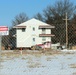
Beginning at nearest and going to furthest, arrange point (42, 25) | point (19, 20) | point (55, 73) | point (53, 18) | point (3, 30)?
point (3, 30) → point (55, 73) → point (42, 25) → point (53, 18) → point (19, 20)

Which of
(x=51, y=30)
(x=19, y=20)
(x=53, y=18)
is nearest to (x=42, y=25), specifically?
(x=51, y=30)

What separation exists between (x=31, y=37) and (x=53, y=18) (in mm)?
20545

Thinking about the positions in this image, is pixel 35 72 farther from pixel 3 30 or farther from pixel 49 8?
pixel 49 8

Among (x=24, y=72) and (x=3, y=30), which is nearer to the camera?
(x=3, y=30)

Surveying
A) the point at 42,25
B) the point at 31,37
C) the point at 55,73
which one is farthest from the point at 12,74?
the point at 42,25

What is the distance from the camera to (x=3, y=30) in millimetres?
11984

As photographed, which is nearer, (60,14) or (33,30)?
(33,30)

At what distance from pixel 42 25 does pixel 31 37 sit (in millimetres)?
5703

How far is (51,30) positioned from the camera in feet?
232

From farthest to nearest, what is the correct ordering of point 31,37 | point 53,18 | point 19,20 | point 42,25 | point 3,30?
point 19,20 → point 53,18 → point 42,25 → point 31,37 → point 3,30

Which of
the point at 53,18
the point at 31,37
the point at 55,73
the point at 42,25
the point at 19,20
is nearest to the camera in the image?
the point at 55,73

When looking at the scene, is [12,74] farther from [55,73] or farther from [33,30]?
[33,30]

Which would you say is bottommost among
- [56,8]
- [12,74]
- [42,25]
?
[12,74]

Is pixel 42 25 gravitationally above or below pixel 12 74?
above
